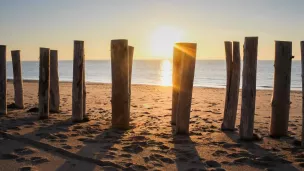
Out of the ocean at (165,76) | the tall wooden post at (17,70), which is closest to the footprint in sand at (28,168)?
the tall wooden post at (17,70)

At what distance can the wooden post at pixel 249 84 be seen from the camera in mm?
6098

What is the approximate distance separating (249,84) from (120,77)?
2465mm

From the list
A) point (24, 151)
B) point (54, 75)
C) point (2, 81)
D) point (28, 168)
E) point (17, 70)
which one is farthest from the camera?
point (17, 70)

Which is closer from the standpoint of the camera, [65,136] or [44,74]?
[65,136]

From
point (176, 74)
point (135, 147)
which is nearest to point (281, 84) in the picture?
point (176, 74)

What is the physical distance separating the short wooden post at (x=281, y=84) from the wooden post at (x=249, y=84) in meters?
0.50

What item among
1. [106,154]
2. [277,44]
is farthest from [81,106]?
[277,44]

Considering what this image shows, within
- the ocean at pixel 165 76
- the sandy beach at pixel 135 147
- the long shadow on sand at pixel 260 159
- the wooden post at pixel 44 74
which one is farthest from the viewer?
the ocean at pixel 165 76

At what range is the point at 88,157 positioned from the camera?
16.2 ft

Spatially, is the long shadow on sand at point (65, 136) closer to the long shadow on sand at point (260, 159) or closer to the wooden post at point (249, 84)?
the long shadow on sand at point (260, 159)

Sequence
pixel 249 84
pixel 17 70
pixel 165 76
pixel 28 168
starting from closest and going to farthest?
1. pixel 28 168
2. pixel 249 84
3. pixel 17 70
4. pixel 165 76

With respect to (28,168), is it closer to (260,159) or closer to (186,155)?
(186,155)

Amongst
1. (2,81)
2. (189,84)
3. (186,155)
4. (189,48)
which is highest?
(189,48)

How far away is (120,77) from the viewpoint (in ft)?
22.5
